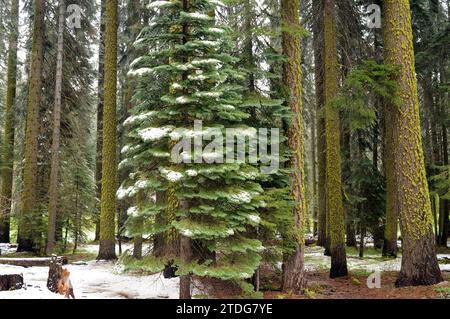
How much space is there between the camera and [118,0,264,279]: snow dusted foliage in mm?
6211

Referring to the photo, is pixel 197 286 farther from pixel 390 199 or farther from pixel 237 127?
pixel 390 199

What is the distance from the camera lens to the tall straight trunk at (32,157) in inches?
554

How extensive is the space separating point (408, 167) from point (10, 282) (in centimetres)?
852

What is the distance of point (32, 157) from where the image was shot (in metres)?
14.5

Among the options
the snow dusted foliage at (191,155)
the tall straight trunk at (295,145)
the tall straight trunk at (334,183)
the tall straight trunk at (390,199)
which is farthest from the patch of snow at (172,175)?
the tall straight trunk at (390,199)

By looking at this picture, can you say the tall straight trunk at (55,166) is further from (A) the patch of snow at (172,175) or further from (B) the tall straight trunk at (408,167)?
(B) the tall straight trunk at (408,167)

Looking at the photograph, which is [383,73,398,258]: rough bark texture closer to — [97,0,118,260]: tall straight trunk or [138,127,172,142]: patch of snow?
[97,0,118,260]: tall straight trunk

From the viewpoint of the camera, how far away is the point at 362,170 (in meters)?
16.9

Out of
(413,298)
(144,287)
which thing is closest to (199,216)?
(144,287)

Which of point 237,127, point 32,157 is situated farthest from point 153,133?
point 32,157

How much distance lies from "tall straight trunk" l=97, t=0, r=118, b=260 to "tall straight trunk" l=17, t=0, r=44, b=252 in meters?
3.24

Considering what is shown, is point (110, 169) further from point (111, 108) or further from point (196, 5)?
point (196, 5)

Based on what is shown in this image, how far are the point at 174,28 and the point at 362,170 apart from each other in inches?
477

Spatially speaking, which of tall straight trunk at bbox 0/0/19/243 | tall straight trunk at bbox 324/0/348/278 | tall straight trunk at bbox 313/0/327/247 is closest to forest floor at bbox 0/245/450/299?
tall straight trunk at bbox 324/0/348/278
